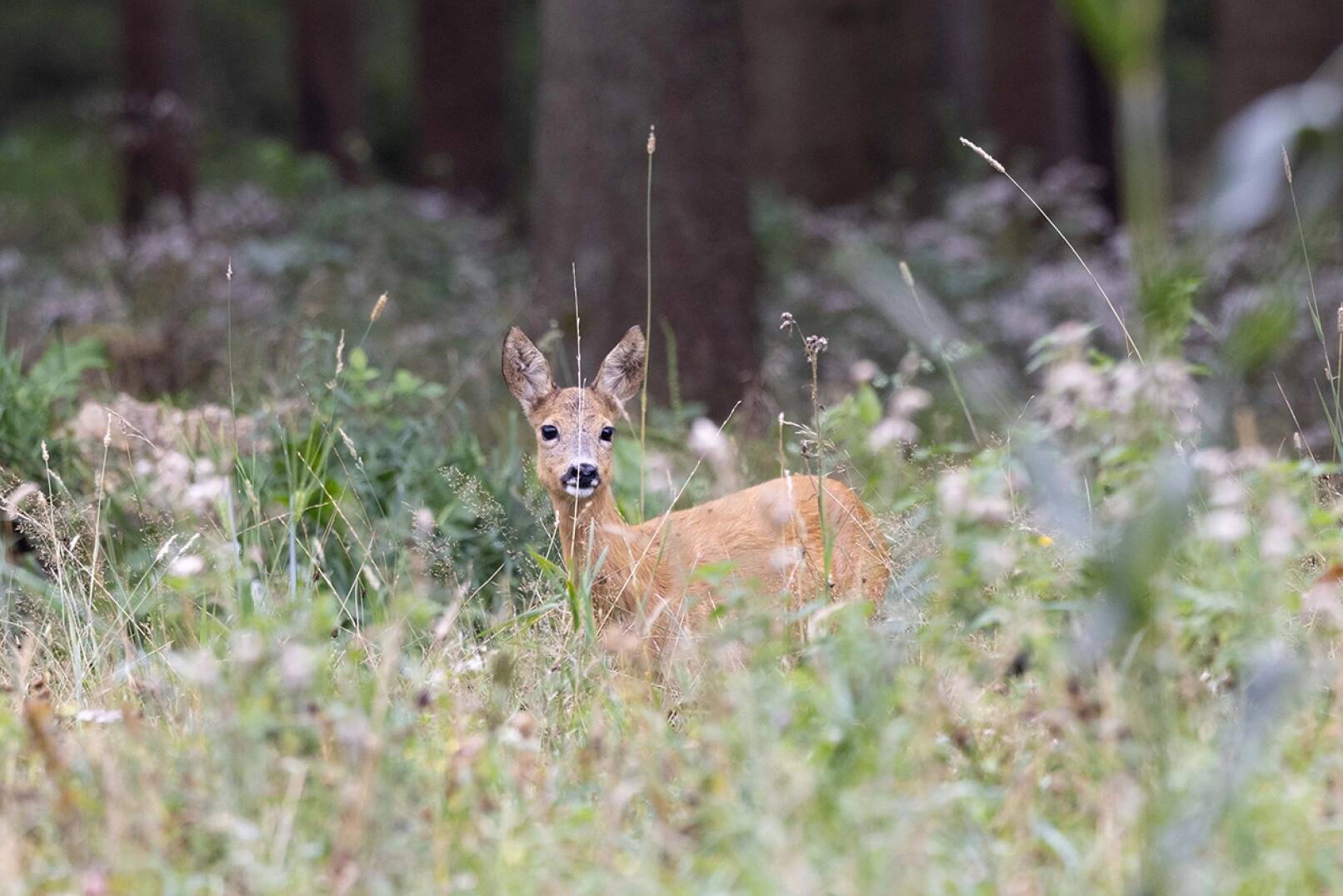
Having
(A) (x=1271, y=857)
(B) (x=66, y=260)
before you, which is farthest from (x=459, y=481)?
(B) (x=66, y=260)

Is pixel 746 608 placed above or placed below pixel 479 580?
above

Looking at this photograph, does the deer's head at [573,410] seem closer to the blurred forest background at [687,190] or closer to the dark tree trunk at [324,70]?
the blurred forest background at [687,190]

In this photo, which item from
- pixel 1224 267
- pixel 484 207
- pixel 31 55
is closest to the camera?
pixel 1224 267

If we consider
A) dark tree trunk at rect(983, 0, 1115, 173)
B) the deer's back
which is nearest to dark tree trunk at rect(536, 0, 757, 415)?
the deer's back

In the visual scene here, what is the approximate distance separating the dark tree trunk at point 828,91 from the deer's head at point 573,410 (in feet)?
28.4

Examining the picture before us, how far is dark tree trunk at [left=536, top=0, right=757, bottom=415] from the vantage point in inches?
278

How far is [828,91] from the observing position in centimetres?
1300

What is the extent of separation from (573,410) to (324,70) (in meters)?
13.8

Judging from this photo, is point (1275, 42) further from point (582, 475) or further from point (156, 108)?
point (582, 475)

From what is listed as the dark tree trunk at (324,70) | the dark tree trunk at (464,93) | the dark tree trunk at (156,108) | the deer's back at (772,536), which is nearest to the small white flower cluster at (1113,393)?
the deer's back at (772,536)

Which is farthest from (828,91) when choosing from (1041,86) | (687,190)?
(687,190)

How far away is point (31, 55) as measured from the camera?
28484mm

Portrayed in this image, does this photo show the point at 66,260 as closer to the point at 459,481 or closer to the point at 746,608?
the point at 459,481

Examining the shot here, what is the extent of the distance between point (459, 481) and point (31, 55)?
89.5 ft
